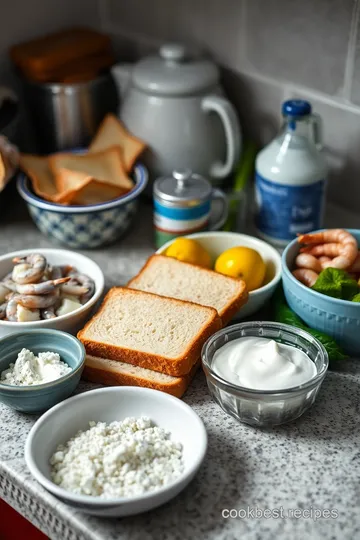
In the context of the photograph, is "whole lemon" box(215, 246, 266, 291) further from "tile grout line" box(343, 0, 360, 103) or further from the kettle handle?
"tile grout line" box(343, 0, 360, 103)

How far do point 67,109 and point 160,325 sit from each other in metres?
0.66

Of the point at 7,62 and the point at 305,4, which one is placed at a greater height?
the point at 305,4

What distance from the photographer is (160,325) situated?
1062 mm

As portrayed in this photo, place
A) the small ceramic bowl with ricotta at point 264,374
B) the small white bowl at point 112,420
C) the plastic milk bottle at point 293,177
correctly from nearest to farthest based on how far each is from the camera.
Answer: the small white bowl at point 112,420 → the small ceramic bowl with ricotta at point 264,374 → the plastic milk bottle at point 293,177

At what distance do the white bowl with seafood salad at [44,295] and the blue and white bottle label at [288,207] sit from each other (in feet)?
1.13

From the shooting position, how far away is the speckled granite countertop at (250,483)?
817 mm

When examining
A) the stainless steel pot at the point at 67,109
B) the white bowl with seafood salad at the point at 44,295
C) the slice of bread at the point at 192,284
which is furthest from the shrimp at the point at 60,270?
the stainless steel pot at the point at 67,109

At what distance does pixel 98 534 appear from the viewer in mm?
815

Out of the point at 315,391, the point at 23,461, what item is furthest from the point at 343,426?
the point at 23,461

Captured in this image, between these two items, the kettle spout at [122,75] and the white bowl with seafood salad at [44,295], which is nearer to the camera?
the white bowl with seafood salad at [44,295]

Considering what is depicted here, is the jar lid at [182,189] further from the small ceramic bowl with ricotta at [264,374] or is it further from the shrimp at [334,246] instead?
the small ceramic bowl with ricotta at [264,374]

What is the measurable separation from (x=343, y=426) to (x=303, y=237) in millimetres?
320

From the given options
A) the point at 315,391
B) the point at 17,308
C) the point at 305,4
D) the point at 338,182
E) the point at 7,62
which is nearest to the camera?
the point at 315,391

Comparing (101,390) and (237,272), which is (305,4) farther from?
(101,390)
